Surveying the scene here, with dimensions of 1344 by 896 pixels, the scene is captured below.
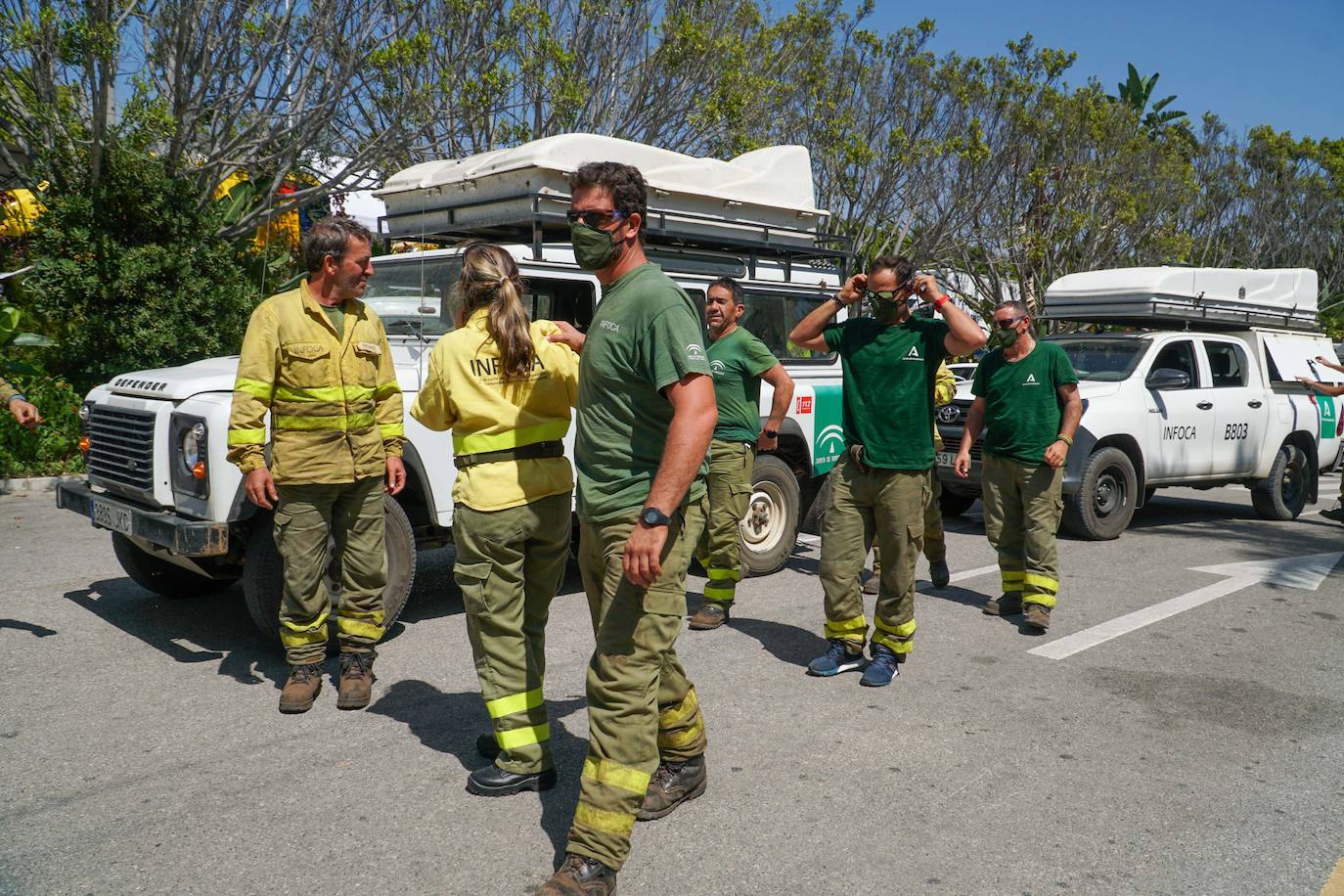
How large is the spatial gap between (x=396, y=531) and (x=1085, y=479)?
5.92 metres

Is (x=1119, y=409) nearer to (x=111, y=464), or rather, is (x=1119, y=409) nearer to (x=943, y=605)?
(x=943, y=605)

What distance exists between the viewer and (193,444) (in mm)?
4812

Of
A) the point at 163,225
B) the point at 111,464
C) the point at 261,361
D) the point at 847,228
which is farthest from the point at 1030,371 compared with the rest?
the point at 847,228

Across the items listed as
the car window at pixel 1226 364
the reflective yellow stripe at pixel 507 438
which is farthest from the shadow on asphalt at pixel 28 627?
the car window at pixel 1226 364

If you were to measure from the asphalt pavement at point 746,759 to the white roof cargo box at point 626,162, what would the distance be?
233 centimetres

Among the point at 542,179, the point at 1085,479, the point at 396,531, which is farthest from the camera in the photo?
the point at 1085,479

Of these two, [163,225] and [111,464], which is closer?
[111,464]

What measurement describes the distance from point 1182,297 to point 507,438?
8580 mm

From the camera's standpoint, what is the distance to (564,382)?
370 centimetres

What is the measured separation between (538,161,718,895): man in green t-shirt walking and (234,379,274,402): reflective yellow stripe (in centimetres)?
176

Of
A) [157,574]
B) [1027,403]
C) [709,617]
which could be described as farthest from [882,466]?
[157,574]

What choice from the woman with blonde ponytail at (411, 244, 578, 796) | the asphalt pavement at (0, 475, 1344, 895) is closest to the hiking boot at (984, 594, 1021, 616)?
the asphalt pavement at (0, 475, 1344, 895)

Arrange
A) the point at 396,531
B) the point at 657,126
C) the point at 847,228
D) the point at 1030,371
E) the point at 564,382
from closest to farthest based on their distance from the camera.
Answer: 1. the point at 564,382
2. the point at 396,531
3. the point at 1030,371
4. the point at 657,126
5. the point at 847,228

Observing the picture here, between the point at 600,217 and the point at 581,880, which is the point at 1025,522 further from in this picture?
the point at 581,880
